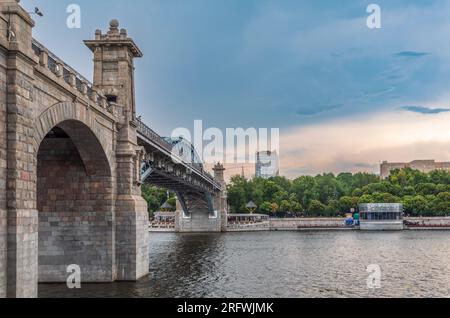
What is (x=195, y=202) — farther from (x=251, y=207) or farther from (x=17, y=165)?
(x=17, y=165)

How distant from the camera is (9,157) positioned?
20000 millimetres

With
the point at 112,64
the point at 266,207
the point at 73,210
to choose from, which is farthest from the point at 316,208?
the point at 73,210

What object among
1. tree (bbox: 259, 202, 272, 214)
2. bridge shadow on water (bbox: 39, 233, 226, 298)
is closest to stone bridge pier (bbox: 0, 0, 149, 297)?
bridge shadow on water (bbox: 39, 233, 226, 298)

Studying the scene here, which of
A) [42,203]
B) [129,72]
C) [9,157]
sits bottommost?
[42,203]

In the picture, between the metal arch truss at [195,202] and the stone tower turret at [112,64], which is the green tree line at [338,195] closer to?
the metal arch truss at [195,202]

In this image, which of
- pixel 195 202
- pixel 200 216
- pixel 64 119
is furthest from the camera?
pixel 200 216

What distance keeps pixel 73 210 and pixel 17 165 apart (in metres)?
13.4

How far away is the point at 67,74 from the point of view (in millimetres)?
27766

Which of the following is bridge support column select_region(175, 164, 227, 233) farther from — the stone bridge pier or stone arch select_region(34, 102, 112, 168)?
stone arch select_region(34, 102, 112, 168)

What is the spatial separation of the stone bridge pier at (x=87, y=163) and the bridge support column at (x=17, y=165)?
0.47ft

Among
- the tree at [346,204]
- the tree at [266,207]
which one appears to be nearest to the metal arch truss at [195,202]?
the tree at [266,207]
